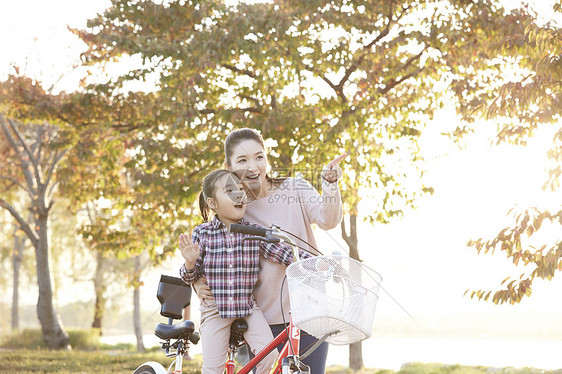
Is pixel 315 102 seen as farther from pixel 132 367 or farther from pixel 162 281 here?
pixel 162 281

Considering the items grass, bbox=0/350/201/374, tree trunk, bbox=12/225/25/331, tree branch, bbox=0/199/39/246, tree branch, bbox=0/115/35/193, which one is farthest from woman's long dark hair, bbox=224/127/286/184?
tree trunk, bbox=12/225/25/331

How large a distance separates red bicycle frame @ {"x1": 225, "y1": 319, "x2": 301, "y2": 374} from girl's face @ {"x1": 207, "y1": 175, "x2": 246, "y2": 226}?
63cm

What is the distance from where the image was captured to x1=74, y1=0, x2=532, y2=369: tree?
27.3 ft

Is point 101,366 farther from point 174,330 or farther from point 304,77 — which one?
point 174,330

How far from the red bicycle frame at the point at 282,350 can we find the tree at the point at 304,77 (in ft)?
16.9

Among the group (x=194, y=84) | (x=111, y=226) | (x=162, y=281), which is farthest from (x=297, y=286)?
(x=111, y=226)

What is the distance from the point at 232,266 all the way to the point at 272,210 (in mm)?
379

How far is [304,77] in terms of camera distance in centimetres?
943

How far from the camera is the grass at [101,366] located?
9.09 metres

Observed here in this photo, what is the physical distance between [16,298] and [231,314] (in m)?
22.8

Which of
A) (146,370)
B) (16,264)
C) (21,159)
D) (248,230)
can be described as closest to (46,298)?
(21,159)

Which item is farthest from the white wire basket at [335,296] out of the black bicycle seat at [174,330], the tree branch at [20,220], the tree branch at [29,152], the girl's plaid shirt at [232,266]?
the tree branch at [29,152]

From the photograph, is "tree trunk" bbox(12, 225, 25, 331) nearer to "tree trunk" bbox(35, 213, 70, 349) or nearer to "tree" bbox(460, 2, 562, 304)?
"tree trunk" bbox(35, 213, 70, 349)

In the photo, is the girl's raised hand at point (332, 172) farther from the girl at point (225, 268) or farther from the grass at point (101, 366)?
the grass at point (101, 366)
